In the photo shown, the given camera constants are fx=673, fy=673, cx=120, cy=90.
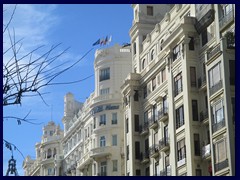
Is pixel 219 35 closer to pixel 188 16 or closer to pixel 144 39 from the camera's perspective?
pixel 188 16

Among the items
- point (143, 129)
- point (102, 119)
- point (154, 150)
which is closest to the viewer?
point (154, 150)

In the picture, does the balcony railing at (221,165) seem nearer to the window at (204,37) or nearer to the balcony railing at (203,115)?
the balcony railing at (203,115)

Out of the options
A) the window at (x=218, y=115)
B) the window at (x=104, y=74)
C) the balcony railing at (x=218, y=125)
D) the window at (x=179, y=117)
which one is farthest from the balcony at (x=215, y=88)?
the window at (x=104, y=74)

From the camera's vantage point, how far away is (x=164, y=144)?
18.5 metres

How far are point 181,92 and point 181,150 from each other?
1598 millimetres

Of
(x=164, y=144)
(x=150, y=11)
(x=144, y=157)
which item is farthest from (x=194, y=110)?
(x=150, y=11)

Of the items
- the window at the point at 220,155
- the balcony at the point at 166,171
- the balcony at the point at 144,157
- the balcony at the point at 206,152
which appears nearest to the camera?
the window at the point at 220,155

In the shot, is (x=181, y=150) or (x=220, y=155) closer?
(x=220, y=155)

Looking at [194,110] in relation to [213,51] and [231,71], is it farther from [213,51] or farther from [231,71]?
[231,71]

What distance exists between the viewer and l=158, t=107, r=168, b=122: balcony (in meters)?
18.5

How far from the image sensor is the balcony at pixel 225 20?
53.0 ft

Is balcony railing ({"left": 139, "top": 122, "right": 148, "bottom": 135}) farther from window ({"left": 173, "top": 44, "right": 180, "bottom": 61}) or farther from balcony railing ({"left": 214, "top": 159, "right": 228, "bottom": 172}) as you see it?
balcony railing ({"left": 214, "top": 159, "right": 228, "bottom": 172})

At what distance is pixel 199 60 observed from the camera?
18.4m
